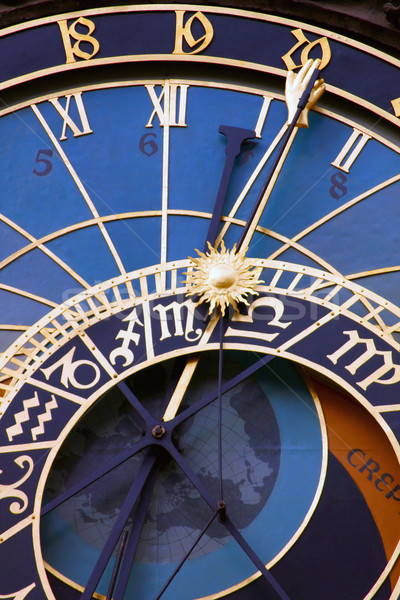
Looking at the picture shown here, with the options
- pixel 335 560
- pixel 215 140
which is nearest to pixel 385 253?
pixel 215 140

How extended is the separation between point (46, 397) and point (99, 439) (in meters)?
0.35

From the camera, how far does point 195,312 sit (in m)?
6.78

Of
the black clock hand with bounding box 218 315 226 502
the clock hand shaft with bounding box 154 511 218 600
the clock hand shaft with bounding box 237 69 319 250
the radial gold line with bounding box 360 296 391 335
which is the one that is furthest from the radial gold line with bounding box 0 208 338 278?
the clock hand shaft with bounding box 154 511 218 600

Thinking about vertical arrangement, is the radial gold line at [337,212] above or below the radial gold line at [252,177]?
below

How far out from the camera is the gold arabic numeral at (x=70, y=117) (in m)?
7.50

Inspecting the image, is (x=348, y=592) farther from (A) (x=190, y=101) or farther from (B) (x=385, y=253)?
(A) (x=190, y=101)

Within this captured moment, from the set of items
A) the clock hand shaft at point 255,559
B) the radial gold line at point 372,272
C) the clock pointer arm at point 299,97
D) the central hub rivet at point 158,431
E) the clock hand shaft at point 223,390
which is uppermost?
the clock pointer arm at point 299,97

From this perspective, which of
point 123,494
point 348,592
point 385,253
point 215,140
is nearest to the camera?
point 348,592

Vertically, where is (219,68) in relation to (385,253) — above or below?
above

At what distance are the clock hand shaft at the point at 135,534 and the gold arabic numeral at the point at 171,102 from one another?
82.4 inches

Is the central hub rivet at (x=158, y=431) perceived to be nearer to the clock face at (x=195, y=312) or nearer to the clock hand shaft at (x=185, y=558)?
the clock face at (x=195, y=312)

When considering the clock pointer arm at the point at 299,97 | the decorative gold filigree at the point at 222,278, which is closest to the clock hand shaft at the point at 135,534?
the decorative gold filigree at the point at 222,278

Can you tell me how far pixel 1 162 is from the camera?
7477 millimetres

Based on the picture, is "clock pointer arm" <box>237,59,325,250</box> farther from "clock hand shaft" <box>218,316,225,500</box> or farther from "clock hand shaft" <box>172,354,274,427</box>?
"clock hand shaft" <box>172,354,274,427</box>
